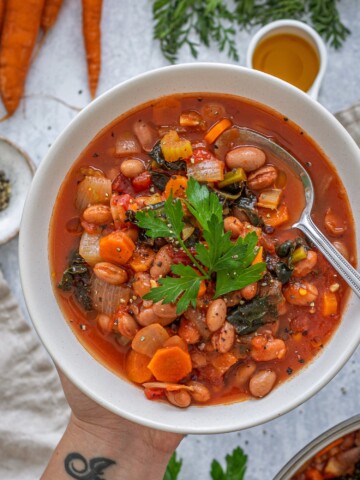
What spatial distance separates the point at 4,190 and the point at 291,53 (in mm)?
2234

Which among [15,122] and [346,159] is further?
[15,122]

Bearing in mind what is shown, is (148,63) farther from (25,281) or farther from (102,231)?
(25,281)

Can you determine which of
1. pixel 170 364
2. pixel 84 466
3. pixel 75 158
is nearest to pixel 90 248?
pixel 75 158

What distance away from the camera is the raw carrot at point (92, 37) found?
4.36 metres

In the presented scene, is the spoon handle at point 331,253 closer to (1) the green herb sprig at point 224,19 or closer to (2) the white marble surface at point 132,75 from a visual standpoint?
(2) the white marble surface at point 132,75

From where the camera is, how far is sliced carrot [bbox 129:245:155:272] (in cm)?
322

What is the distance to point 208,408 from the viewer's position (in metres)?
3.30

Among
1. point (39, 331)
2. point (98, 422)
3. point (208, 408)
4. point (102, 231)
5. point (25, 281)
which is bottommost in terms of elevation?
point (98, 422)

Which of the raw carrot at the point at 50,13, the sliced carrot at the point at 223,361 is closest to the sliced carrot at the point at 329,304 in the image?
the sliced carrot at the point at 223,361

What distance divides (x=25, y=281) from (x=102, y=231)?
0.47m

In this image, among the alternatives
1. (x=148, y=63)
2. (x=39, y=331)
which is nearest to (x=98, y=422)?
(x=39, y=331)

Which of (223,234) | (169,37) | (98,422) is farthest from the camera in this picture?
(169,37)

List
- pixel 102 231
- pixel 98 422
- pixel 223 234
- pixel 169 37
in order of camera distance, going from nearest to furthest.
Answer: pixel 223 234, pixel 102 231, pixel 98 422, pixel 169 37

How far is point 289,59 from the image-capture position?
4.34m
